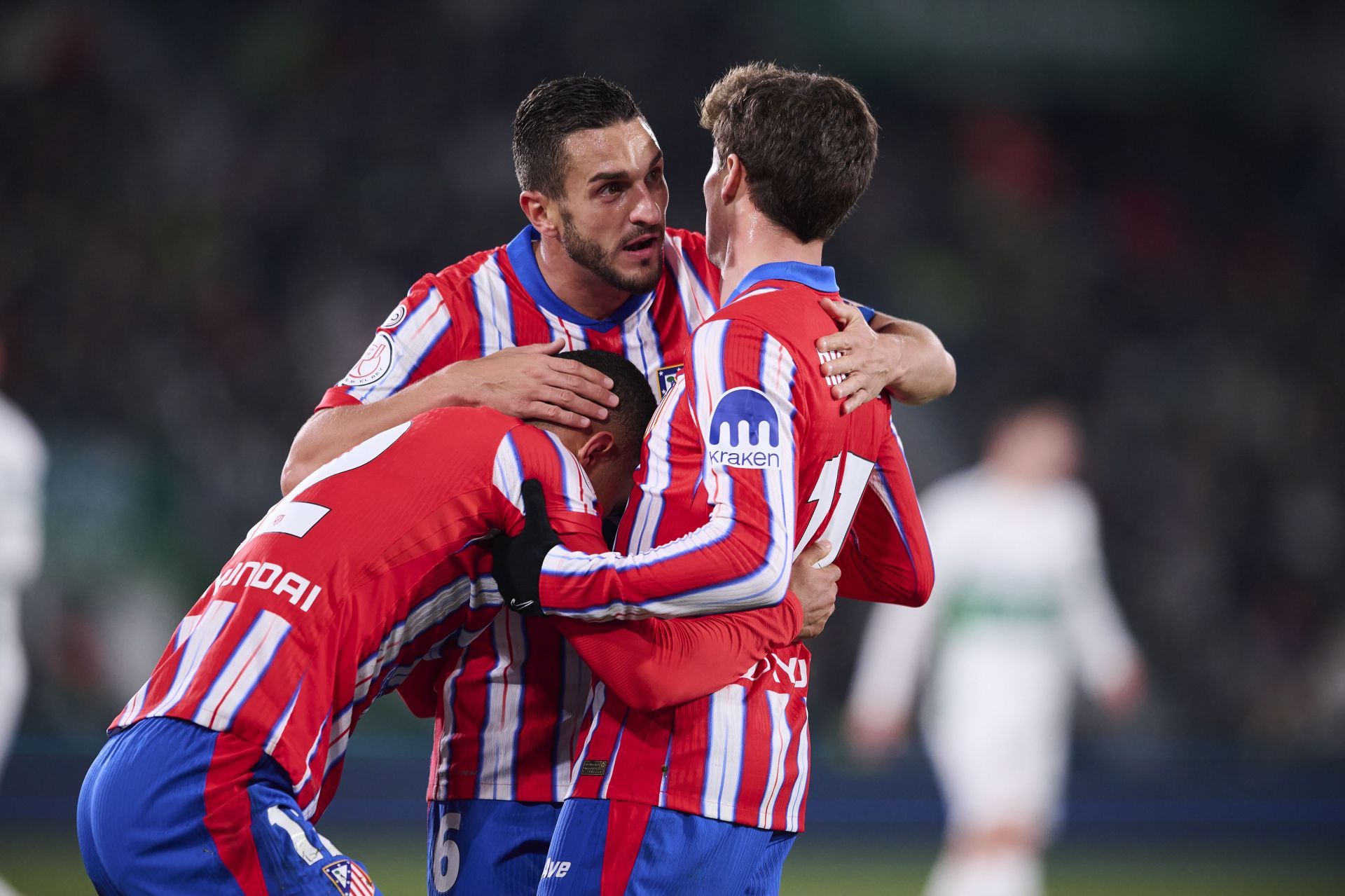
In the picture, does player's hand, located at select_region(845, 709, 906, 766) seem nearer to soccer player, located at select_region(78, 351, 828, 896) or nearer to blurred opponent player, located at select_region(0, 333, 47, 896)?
blurred opponent player, located at select_region(0, 333, 47, 896)

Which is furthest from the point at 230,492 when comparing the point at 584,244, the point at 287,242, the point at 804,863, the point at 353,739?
the point at 584,244

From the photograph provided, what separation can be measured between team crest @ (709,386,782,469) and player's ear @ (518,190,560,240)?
103 centimetres

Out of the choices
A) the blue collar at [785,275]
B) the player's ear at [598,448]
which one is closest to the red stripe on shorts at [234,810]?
the player's ear at [598,448]

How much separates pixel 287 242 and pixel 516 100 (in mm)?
2367

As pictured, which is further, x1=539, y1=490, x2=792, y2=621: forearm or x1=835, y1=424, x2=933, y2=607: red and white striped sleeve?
x1=835, y1=424, x2=933, y2=607: red and white striped sleeve

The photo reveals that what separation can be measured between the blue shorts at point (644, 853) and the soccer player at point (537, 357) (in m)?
0.49

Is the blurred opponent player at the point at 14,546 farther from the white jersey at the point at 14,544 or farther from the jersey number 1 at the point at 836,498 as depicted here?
the jersey number 1 at the point at 836,498

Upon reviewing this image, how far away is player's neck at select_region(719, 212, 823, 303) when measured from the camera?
8.77 ft

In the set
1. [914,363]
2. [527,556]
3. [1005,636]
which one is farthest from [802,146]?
[1005,636]

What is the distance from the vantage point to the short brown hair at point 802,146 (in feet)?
8.56

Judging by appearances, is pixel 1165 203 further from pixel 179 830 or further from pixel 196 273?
pixel 179 830

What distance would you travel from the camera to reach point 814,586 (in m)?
2.70

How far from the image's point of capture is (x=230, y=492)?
823 centimetres

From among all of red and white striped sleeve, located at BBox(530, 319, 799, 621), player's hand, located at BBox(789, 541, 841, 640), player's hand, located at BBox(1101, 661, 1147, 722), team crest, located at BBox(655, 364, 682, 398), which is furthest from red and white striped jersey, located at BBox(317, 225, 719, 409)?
player's hand, located at BBox(1101, 661, 1147, 722)
